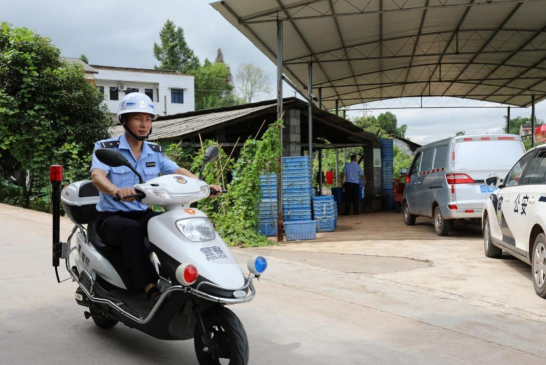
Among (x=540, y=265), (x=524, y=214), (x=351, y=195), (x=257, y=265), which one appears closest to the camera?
(x=257, y=265)

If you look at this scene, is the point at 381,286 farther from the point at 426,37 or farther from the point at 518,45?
the point at 518,45

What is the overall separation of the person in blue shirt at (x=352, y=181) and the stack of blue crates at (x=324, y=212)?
484cm

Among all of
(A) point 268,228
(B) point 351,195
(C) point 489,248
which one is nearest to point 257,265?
(C) point 489,248

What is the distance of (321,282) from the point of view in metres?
6.64

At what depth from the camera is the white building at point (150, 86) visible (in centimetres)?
4878

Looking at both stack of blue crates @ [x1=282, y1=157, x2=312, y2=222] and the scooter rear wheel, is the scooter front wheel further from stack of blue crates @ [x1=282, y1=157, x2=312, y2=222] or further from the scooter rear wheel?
stack of blue crates @ [x1=282, y1=157, x2=312, y2=222]

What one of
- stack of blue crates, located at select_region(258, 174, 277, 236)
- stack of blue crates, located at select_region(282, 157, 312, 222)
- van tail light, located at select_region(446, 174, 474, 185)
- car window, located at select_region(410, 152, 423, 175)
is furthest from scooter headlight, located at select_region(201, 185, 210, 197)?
car window, located at select_region(410, 152, 423, 175)

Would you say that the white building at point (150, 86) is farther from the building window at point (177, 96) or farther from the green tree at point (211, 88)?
the green tree at point (211, 88)

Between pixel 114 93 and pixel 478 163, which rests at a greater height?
pixel 114 93

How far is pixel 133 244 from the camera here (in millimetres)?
3742

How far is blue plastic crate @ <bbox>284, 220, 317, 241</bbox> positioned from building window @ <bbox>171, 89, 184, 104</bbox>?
141ft

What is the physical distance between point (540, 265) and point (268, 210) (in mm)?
6512

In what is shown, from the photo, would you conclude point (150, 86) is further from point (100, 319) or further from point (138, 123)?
point (138, 123)

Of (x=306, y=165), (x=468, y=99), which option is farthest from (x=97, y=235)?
(x=468, y=99)
